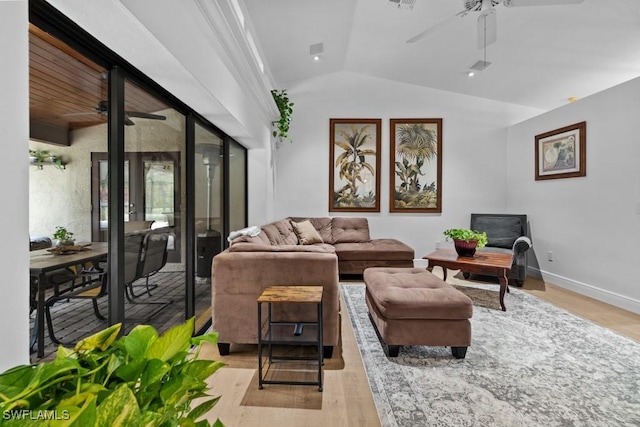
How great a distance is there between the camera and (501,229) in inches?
195

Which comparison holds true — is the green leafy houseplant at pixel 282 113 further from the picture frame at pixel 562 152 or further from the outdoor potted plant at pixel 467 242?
the picture frame at pixel 562 152

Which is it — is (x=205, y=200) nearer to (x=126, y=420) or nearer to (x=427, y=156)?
(x=126, y=420)

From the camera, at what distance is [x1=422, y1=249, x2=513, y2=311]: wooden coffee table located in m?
3.36

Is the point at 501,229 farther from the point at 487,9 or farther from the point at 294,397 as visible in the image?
the point at 294,397

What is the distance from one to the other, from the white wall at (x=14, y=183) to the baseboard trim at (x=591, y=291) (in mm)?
4801

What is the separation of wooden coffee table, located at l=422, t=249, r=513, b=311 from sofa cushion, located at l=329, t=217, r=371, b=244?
1.49 m

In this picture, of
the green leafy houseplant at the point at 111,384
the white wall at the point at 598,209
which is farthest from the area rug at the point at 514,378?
the green leafy houseplant at the point at 111,384

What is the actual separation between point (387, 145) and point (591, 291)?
3.46 m

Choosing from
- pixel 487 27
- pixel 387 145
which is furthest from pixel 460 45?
pixel 387 145

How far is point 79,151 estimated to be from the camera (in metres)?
1.57

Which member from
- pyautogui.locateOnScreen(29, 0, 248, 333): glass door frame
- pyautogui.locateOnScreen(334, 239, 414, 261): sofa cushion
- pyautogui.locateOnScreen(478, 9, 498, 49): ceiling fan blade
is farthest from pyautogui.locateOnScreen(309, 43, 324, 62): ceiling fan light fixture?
pyautogui.locateOnScreen(334, 239, 414, 261): sofa cushion

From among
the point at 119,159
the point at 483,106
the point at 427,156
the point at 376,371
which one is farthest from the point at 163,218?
the point at 483,106

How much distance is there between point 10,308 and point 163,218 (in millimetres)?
1514

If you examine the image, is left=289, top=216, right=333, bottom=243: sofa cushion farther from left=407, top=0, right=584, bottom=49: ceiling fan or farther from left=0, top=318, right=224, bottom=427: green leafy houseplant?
left=0, top=318, right=224, bottom=427: green leafy houseplant
